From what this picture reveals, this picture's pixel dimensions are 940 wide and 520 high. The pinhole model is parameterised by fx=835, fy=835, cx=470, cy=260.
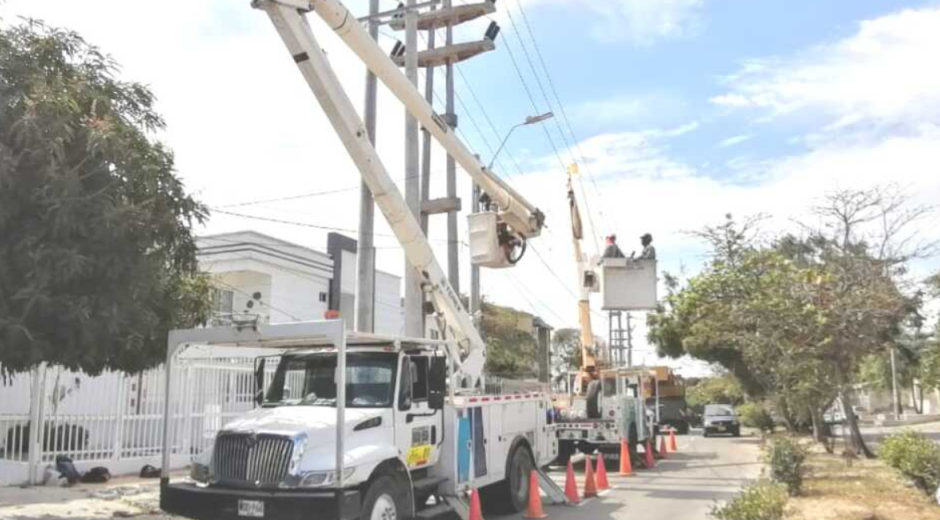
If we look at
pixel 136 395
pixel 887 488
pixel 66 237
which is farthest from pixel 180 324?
pixel 887 488

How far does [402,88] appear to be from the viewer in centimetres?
1276

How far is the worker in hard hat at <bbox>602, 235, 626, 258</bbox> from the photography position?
64.0 ft

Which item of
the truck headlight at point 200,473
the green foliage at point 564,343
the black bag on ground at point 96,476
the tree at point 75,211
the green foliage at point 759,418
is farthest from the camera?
→ the green foliage at point 564,343

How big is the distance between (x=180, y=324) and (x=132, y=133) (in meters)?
2.63

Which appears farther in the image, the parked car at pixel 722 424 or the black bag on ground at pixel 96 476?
the parked car at pixel 722 424

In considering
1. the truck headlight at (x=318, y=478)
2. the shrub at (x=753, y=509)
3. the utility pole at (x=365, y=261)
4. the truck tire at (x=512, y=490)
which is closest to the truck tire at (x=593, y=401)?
the utility pole at (x=365, y=261)

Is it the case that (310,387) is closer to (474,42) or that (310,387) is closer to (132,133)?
(132,133)

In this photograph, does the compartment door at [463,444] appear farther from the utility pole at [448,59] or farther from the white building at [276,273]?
the white building at [276,273]

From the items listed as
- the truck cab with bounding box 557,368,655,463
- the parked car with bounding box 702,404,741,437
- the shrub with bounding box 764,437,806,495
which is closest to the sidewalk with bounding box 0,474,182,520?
the shrub with bounding box 764,437,806,495

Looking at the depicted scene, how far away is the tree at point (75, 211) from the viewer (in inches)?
302

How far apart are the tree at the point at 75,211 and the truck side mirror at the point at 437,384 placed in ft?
10.8

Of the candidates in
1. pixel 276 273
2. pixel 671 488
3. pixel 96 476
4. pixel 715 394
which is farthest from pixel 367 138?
pixel 715 394

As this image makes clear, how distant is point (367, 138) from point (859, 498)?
8.87 metres

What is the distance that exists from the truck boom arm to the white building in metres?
16.6
